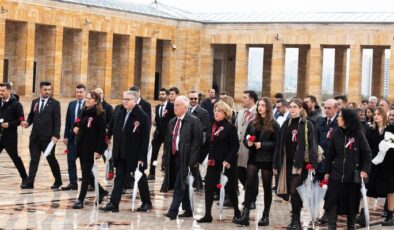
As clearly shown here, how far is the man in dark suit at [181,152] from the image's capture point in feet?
43.8

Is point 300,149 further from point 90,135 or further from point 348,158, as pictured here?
point 90,135

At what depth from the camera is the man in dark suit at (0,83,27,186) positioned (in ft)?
53.2

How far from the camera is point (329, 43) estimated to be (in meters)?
48.6

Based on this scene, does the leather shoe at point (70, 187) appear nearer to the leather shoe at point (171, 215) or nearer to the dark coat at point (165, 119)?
the dark coat at point (165, 119)

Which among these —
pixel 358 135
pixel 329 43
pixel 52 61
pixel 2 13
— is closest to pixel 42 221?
pixel 358 135

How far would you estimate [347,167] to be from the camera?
485 inches

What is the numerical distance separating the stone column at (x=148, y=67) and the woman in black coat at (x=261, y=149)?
1453 inches

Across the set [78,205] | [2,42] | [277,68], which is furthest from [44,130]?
[277,68]

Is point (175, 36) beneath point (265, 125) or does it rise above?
above

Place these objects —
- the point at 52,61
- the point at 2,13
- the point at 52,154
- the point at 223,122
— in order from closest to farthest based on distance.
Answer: the point at 223,122, the point at 52,154, the point at 2,13, the point at 52,61

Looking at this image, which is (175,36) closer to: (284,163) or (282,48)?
(282,48)

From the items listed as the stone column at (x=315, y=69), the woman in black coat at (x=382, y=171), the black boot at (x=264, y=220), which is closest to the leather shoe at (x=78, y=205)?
the black boot at (x=264, y=220)

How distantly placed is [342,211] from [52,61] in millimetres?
32972

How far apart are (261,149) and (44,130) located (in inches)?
188
